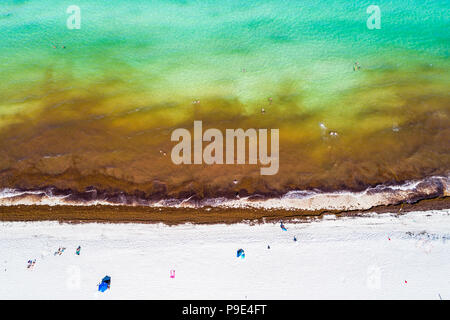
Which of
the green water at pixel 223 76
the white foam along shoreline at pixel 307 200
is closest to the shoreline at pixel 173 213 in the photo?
the white foam along shoreline at pixel 307 200

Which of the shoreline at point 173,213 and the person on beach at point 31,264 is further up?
the shoreline at point 173,213

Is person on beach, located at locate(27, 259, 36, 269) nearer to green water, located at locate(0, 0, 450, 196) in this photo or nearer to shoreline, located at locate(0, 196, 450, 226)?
shoreline, located at locate(0, 196, 450, 226)

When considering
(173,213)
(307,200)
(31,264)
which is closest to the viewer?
(31,264)

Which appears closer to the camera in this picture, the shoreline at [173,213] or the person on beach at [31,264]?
the person on beach at [31,264]

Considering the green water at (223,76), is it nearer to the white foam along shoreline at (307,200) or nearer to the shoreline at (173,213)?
the white foam along shoreline at (307,200)

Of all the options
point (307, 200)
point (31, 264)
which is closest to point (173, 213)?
point (31, 264)

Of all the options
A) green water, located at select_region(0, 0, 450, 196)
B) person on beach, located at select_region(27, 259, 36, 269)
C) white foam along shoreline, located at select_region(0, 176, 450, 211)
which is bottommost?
person on beach, located at select_region(27, 259, 36, 269)

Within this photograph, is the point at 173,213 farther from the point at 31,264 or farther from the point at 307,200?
the point at 307,200

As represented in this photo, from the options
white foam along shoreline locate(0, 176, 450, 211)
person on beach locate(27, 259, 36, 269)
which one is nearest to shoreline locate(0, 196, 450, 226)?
white foam along shoreline locate(0, 176, 450, 211)
